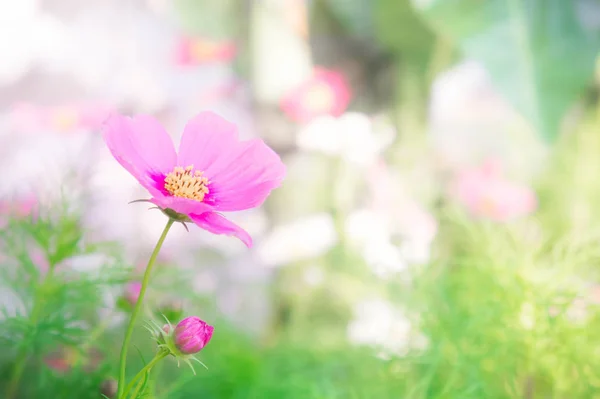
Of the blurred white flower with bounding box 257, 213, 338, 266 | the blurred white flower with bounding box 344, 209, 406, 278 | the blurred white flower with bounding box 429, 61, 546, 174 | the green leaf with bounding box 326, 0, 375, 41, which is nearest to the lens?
the blurred white flower with bounding box 344, 209, 406, 278

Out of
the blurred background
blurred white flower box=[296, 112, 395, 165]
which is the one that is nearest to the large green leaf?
the blurred background

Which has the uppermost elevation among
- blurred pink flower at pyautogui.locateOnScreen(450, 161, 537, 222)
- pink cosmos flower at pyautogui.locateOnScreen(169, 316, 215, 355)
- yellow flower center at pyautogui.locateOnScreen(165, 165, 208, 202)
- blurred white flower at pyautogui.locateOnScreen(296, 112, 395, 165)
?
blurred white flower at pyautogui.locateOnScreen(296, 112, 395, 165)

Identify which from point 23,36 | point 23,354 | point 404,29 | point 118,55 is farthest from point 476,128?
point 23,354

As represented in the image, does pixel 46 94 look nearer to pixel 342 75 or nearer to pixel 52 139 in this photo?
pixel 52 139

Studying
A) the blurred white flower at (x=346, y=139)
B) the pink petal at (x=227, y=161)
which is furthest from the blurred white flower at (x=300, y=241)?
the pink petal at (x=227, y=161)

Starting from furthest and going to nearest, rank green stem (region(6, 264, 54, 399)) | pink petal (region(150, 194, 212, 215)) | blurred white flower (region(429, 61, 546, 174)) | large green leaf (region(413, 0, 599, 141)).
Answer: blurred white flower (region(429, 61, 546, 174)), large green leaf (region(413, 0, 599, 141)), green stem (region(6, 264, 54, 399)), pink petal (region(150, 194, 212, 215))

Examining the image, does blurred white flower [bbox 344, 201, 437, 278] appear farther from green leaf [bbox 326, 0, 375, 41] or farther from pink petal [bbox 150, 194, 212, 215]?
pink petal [bbox 150, 194, 212, 215]

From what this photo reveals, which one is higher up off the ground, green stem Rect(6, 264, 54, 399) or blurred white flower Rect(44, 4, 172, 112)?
blurred white flower Rect(44, 4, 172, 112)

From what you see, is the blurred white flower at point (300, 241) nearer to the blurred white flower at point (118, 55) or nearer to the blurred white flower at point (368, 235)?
the blurred white flower at point (368, 235)
